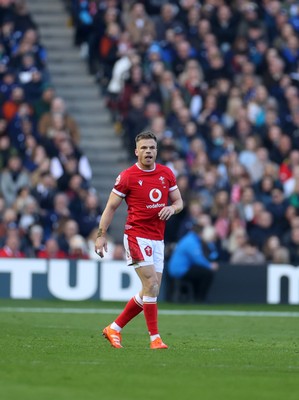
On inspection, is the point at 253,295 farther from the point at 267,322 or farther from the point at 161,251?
the point at 161,251

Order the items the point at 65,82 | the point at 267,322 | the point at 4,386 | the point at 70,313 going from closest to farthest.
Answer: the point at 4,386 < the point at 267,322 < the point at 70,313 < the point at 65,82

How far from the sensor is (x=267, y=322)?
64.3 feet

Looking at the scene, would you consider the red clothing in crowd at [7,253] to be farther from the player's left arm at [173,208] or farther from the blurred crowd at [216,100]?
the player's left arm at [173,208]

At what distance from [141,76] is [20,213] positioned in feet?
14.7

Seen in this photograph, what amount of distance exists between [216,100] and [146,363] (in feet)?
51.7

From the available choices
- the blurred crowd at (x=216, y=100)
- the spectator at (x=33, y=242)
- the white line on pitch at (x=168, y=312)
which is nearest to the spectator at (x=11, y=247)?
the spectator at (x=33, y=242)

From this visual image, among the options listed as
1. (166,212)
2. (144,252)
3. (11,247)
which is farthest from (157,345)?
(11,247)

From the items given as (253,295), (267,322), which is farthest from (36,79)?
(267,322)

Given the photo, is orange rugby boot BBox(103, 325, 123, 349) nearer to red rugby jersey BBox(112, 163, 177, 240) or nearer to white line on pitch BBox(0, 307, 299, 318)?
red rugby jersey BBox(112, 163, 177, 240)

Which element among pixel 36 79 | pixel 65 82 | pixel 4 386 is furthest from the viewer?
pixel 65 82

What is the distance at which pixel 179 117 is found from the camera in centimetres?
2655

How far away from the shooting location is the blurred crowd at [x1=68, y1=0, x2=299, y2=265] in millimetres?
25078

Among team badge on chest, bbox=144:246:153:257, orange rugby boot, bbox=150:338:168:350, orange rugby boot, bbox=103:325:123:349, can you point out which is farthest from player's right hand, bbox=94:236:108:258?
orange rugby boot, bbox=150:338:168:350

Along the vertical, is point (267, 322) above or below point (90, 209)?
below
